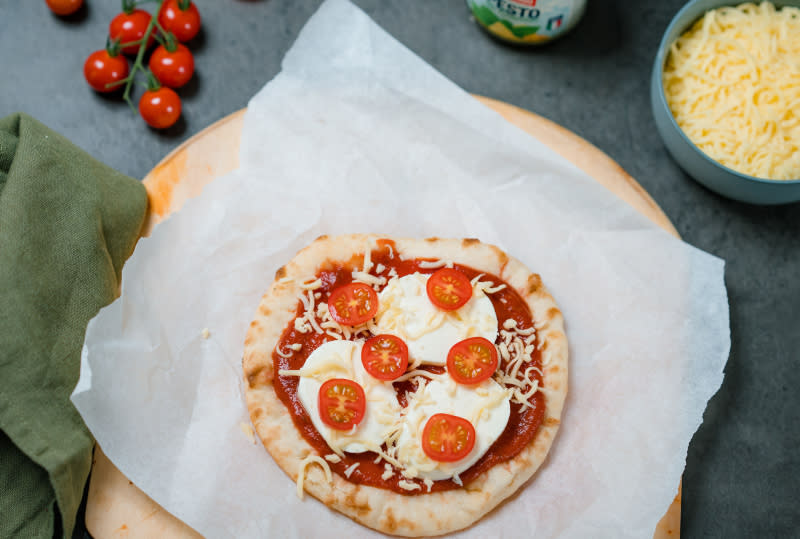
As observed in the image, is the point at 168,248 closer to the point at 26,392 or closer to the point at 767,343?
the point at 26,392

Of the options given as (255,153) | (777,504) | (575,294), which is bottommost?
(777,504)

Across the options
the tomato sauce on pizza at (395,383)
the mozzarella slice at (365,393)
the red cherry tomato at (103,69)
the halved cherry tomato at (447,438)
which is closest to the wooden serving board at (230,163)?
the red cherry tomato at (103,69)

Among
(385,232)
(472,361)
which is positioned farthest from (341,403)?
(385,232)

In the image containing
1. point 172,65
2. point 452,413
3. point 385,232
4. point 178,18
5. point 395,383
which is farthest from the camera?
point 178,18

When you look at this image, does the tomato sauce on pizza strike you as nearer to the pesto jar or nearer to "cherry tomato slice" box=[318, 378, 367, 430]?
"cherry tomato slice" box=[318, 378, 367, 430]

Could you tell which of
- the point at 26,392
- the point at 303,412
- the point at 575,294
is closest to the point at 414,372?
the point at 303,412

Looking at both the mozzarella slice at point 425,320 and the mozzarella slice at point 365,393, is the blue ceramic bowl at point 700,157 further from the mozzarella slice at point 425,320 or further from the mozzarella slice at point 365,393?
the mozzarella slice at point 365,393

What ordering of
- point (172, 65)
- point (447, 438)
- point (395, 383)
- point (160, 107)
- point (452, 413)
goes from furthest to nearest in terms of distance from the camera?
1. point (172, 65)
2. point (160, 107)
3. point (395, 383)
4. point (452, 413)
5. point (447, 438)

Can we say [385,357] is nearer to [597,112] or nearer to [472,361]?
[472,361]
